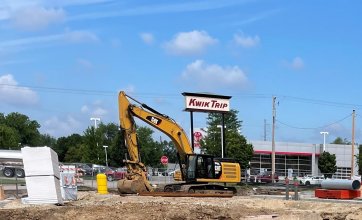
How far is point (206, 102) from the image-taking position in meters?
31.5

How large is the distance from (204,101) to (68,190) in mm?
9237

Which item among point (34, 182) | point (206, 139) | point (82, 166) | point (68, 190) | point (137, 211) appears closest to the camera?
point (137, 211)

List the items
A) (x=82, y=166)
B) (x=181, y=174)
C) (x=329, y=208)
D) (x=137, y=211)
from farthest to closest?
(x=82, y=166)
(x=181, y=174)
(x=329, y=208)
(x=137, y=211)

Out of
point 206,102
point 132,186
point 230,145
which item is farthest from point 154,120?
point 230,145

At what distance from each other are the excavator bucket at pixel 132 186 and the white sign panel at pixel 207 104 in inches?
237

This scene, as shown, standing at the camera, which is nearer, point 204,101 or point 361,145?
point 204,101

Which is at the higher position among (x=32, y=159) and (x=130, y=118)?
(x=130, y=118)

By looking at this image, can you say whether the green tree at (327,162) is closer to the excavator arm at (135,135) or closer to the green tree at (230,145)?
the green tree at (230,145)

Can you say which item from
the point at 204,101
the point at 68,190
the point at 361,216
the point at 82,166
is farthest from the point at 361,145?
the point at 361,216

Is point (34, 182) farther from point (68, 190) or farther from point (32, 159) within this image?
point (68, 190)

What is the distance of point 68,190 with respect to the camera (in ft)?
88.0

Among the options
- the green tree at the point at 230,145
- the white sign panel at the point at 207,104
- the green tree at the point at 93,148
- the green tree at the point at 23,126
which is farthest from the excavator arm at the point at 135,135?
the green tree at the point at 23,126

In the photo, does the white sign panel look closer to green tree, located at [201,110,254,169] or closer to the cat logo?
the cat logo

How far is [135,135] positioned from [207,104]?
5.49 meters
